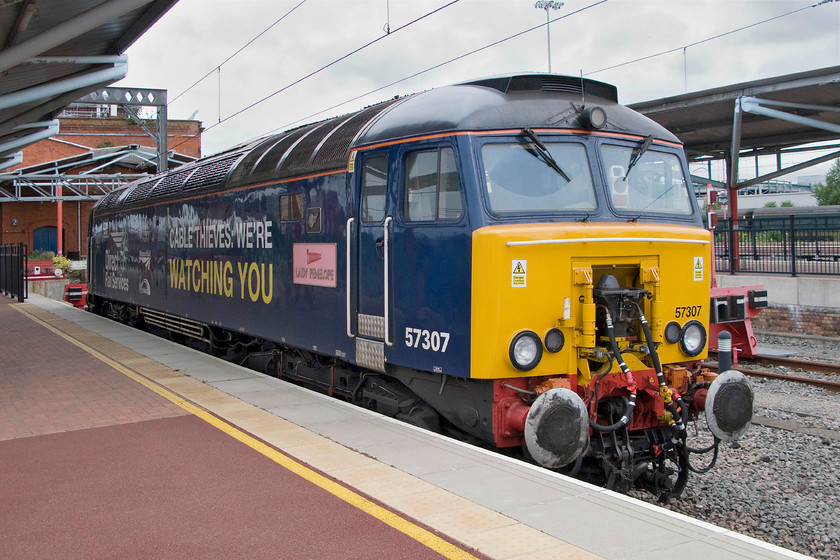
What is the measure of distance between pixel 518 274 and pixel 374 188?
1.99 m

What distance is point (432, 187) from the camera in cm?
660

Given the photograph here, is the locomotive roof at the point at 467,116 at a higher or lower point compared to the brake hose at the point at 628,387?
higher

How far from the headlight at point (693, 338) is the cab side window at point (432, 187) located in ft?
7.78

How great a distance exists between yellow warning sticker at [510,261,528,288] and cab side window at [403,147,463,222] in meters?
0.67

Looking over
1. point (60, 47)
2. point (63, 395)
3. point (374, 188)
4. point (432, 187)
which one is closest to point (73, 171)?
point (60, 47)

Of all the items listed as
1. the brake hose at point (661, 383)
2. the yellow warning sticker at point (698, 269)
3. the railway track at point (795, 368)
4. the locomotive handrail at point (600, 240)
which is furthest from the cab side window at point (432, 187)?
the railway track at point (795, 368)

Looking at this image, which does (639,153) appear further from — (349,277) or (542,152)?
(349,277)

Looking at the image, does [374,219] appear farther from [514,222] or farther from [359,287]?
[514,222]

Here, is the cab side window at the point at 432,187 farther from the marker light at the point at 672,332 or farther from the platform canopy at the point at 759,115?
the platform canopy at the point at 759,115

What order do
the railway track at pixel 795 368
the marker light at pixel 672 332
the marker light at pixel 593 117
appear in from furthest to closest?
the railway track at pixel 795 368 < the marker light at pixel 672 332 < the marker light at pixel 593 117

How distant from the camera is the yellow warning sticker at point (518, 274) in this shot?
5.97m

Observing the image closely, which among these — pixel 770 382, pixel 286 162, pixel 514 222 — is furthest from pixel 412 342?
pixel 770 382

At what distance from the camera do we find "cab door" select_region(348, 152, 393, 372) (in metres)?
7.03

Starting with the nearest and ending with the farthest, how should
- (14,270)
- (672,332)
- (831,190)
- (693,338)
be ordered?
(672,332) < (693,338) < (14,270) < (831,190)
